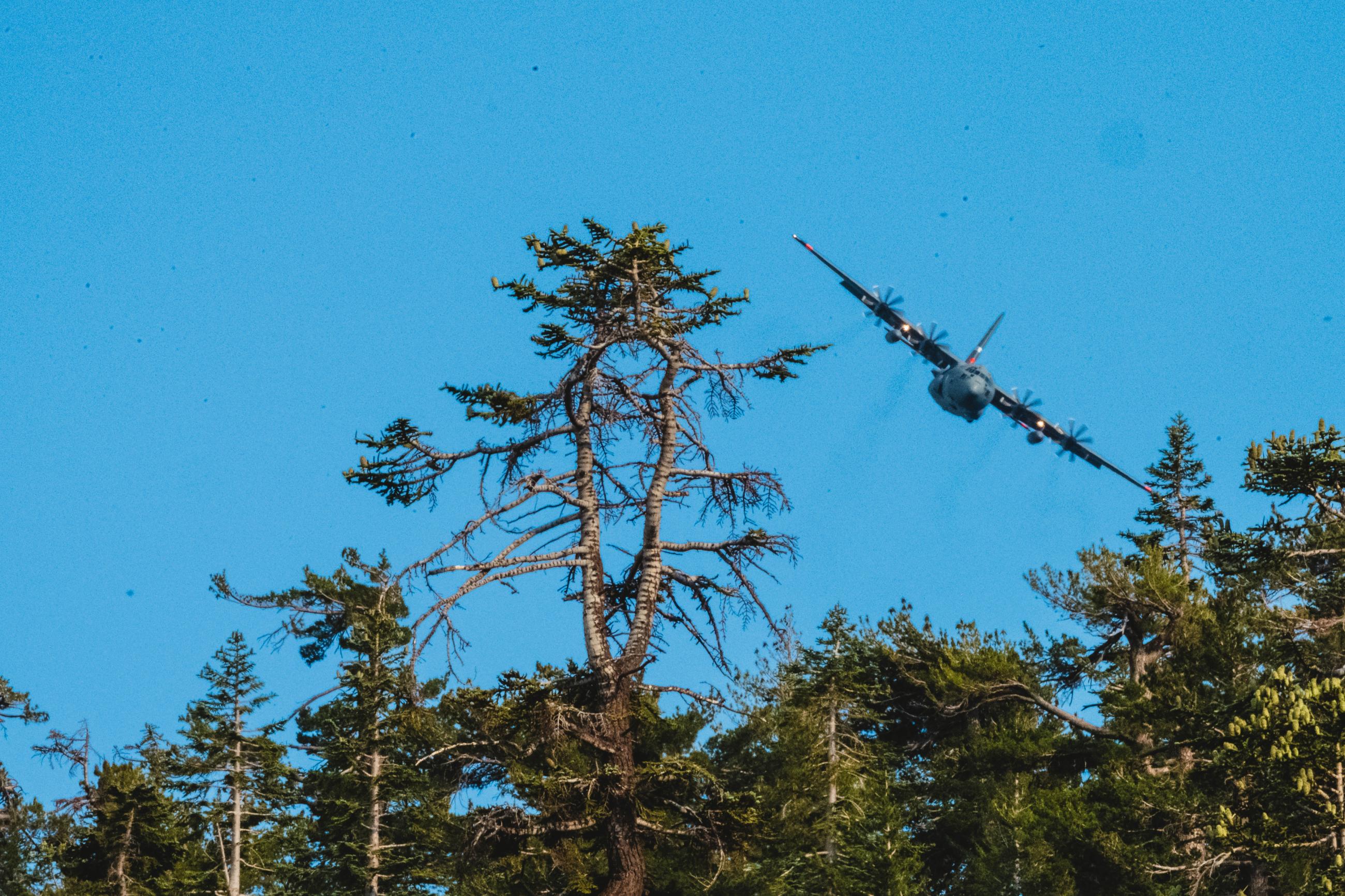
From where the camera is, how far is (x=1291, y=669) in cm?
2234

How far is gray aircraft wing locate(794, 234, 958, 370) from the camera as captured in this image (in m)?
73.6

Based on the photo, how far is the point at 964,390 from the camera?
233ft

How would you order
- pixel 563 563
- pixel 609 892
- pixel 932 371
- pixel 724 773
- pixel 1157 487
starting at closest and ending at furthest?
pixel 609 892 → pixel 563 563 → pixel 724 773 → pixel 1157 487 → pixel 932 371

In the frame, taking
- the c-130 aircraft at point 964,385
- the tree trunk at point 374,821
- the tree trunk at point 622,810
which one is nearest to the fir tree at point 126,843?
the tree trunk at point 374,821

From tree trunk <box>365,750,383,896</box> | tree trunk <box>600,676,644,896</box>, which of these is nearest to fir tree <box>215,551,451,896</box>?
tree trunk <box>365,750,383,896</box>

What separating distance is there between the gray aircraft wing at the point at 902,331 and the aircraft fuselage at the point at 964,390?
186cm

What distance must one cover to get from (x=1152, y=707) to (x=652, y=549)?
Result: 1484cm

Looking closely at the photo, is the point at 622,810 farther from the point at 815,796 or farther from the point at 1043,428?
the point at 1043,428

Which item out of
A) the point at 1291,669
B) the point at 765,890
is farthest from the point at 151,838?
the point at 1291,669

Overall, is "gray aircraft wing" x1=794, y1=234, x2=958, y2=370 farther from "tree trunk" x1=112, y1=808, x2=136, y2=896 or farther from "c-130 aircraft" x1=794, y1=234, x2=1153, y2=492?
"tree trunk" x1=112, y1=808, x2=136, y2=896

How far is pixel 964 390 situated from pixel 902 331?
5428mm

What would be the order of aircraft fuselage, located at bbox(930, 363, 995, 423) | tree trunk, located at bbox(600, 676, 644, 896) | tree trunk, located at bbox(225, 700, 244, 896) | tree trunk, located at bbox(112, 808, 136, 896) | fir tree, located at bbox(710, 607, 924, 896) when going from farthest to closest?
aircraft fuselage, located at bbox(930, 363, 995, 423) → tree trunk, located at bbox(112, 808, 136, 896) → tree trunk, located at bbox(225, 700, 244, 896) → fir tree, located at bbox(710, 607, 924, 896) → tree trunk, located at bbox(600, 676, 644, 896)

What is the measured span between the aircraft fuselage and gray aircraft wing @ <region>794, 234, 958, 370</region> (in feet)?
6.12

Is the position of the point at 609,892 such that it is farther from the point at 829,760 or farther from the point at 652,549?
the point at 829,760
